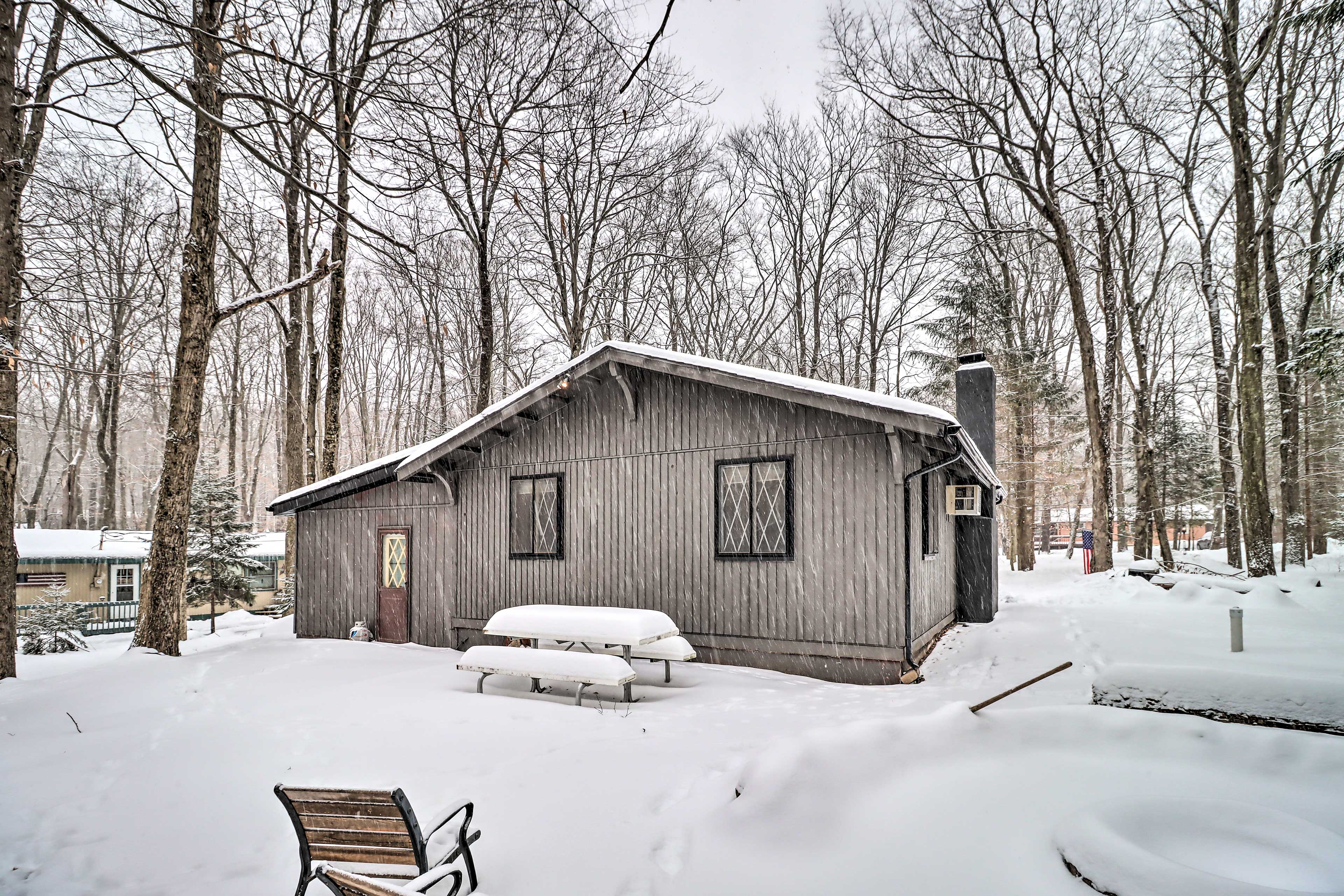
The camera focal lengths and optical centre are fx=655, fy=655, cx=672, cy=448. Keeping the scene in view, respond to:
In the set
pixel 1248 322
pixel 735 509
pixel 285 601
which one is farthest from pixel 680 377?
pixel 285 601

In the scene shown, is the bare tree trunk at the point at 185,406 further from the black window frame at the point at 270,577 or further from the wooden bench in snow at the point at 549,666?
the black window frame at the point at 270,577

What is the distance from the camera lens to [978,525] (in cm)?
1223

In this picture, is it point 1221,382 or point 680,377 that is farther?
point 1221,382

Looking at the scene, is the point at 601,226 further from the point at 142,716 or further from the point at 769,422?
the point at 142,716

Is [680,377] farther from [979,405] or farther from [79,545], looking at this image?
A: [79,545]

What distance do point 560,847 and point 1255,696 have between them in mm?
4147

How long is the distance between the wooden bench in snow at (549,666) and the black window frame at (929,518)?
13.3 feet

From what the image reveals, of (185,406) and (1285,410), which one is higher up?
(1285,410)

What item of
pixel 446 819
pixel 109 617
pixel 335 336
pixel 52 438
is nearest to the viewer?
pixel 446 819

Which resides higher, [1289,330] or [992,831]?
[1289,330]

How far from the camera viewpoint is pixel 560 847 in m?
3.73

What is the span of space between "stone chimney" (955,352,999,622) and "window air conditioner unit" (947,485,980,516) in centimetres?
225

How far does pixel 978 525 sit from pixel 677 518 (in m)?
6.75

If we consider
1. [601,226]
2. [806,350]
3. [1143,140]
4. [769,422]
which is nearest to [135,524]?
[601,226]
